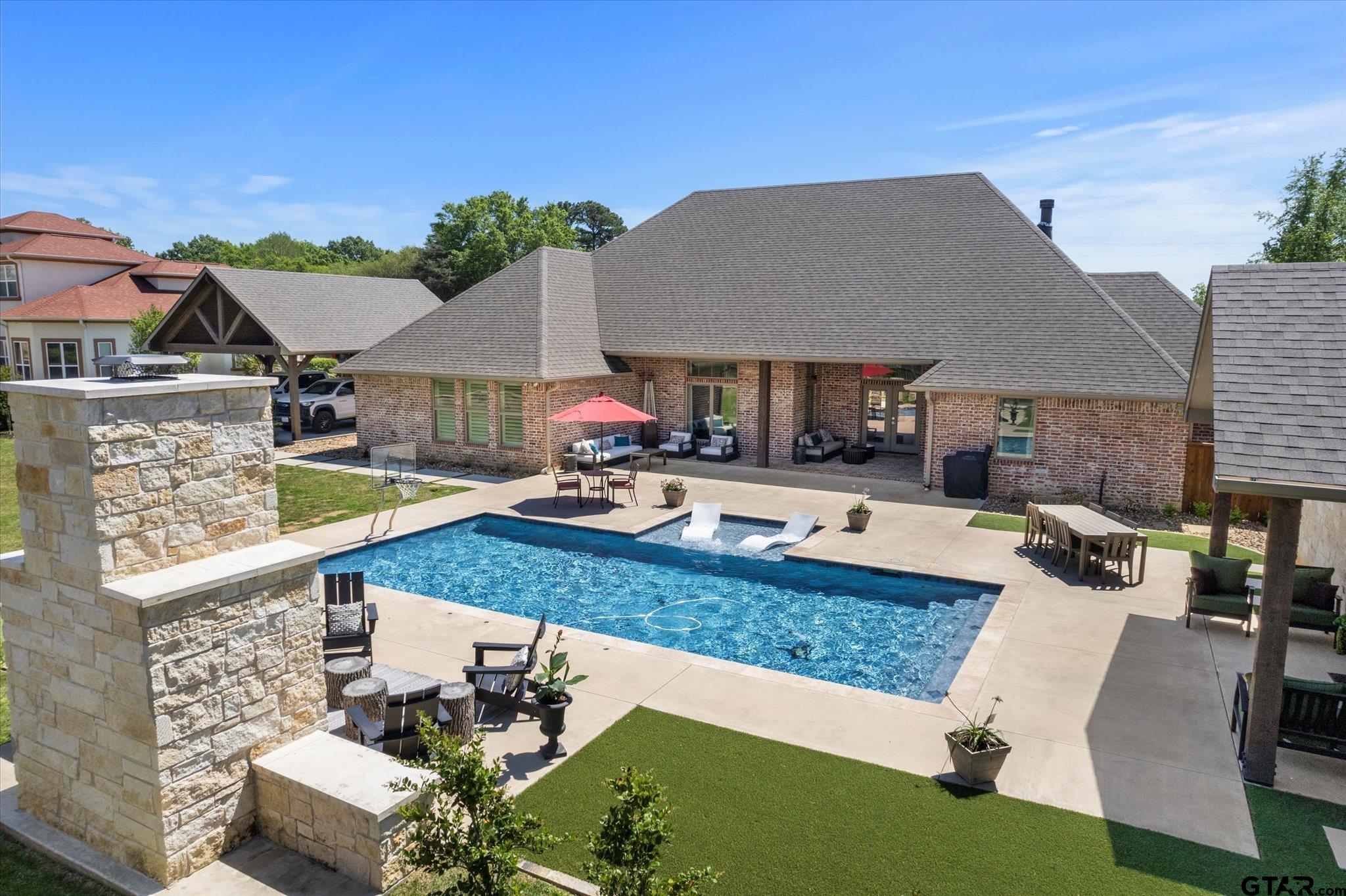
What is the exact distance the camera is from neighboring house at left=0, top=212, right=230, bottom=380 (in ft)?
119

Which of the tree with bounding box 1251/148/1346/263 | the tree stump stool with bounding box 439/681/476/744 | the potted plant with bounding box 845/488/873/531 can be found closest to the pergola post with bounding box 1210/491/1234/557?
the potted plant with bounding box 845/488/873/531

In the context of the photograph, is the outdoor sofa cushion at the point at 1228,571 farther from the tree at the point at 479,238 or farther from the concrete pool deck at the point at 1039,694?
the tree at the point at 479,238

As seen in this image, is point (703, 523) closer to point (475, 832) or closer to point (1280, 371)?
point (1280, 371)

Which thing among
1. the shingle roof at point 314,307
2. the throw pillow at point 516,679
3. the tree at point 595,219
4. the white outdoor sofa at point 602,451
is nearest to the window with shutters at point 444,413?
the white outdoor sofa at point 602,451

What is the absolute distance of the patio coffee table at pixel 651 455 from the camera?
2164cm

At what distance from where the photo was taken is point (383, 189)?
6131 centimetres

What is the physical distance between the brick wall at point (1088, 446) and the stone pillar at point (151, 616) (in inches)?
635

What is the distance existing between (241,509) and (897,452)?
2070 cm

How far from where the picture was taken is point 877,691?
8922 millimetres

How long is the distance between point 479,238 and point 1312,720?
6712 centimetres

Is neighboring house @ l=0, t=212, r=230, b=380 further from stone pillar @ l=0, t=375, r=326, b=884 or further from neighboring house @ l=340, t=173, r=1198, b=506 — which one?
stone pillar @ l=0, t=375, r=326, b=884

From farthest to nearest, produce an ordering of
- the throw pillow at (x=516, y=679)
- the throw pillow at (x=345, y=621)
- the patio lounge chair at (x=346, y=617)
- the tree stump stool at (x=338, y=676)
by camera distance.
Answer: the throw pillow at (x=345, y=621)
the patio lounge chair at (x=346, y=617)
the throw pillow at (x=516, y=679)
the tree stump stool at (x=338, y=676)

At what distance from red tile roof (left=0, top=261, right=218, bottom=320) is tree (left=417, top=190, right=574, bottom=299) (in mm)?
27100

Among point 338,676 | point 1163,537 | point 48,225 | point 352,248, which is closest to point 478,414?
point 338,676
